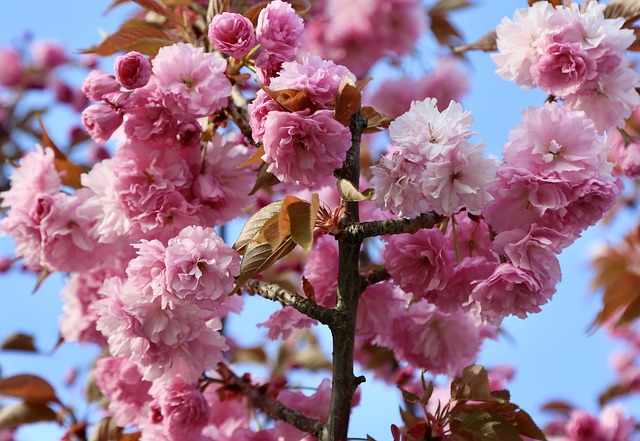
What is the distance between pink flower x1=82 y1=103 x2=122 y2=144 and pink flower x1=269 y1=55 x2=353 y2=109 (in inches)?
14.2

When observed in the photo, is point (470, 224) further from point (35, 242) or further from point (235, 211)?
point (35, 242)

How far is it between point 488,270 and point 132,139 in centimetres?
Answer: 60

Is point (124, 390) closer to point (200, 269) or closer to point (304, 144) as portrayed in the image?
point (200, 269)

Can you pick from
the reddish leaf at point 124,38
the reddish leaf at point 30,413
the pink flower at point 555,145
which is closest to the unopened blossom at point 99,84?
the reddish leaf at point 124,38

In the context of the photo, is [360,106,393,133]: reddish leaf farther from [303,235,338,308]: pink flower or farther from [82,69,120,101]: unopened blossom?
[82,69,120,101]: unopened blossom

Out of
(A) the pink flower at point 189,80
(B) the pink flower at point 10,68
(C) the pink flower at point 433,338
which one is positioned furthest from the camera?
(B) the pink flower at point 10,68

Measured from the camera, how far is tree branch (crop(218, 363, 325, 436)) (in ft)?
3.64

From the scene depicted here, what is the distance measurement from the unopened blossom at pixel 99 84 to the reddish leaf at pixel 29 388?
81cm

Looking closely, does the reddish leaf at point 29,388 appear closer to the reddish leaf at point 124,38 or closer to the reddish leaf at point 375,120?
the reddish leaf at point 124,38

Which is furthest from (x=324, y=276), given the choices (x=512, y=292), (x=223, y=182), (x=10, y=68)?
(x=10, y=68)

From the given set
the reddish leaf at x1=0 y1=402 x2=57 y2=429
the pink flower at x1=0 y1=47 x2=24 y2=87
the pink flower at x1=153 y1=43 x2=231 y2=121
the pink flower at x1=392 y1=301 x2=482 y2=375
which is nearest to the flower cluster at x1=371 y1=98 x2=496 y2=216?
the pink flower at x1=153 y1=43 x2=231 y2=121

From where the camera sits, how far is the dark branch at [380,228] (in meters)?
0.99

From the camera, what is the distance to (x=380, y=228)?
38.8 inches

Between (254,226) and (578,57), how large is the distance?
540 millimetres
